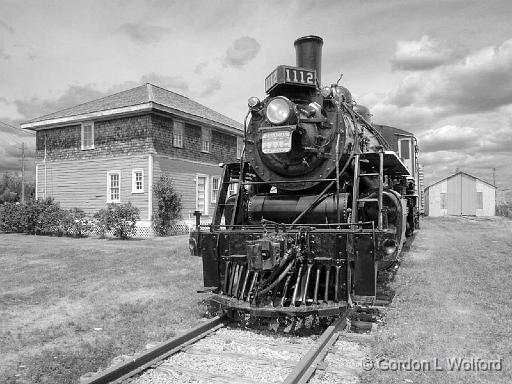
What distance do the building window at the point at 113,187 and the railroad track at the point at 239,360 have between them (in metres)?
14.9

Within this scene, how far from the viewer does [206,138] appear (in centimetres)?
2153

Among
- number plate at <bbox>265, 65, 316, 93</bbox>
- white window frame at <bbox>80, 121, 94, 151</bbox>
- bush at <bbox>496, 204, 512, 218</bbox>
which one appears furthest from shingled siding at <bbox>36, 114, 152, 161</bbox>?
bush at <bbox>496, 204, 512, 218</bbox>

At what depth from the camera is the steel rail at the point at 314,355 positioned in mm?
3766

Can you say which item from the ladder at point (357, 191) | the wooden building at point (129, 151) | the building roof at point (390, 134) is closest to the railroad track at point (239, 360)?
the ladder at point (357, 191)

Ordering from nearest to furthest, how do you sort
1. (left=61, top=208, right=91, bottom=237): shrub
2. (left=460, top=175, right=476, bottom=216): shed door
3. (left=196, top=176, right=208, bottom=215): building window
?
1. (left=61, top=208, right=91, bottom=237): shrub
2. (left=196, top=176, right=208, bottom=215): building window
3. (left=460, top=175, right=476, bottom=216): shed door

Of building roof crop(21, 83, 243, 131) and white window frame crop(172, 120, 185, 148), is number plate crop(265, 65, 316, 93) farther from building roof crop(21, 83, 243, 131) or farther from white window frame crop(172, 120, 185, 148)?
white window frame crop(172, 120, 185, 148)

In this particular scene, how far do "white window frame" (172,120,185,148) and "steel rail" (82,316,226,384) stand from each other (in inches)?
577

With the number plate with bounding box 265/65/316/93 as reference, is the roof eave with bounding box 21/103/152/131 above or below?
above

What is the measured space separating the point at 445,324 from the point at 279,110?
339cm

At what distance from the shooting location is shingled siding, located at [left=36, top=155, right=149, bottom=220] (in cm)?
1861

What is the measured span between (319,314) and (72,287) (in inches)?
205

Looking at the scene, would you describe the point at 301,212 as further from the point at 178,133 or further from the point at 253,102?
the point at 178,133

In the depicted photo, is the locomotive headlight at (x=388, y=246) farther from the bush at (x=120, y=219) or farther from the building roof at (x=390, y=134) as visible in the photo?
the bush at (x=120, y=219)

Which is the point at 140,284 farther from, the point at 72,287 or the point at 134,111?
the point at 134,111
